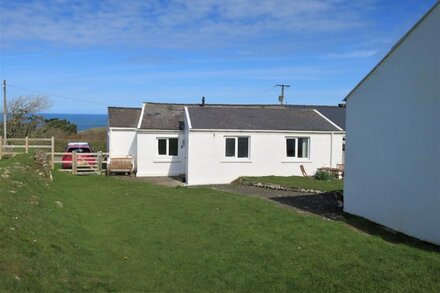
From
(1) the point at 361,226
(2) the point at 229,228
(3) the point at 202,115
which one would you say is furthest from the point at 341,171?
(2) the point at 229,228

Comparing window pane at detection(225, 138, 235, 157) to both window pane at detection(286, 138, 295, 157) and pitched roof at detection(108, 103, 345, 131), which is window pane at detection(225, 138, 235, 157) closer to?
pitched roof at detection(108, 103, 345, 131)

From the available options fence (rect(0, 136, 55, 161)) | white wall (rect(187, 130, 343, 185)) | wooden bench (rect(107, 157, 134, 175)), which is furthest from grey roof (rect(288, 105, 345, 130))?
fence (rect(0, 136, 55, 161))

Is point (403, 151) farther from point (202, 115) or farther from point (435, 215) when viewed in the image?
point (202, 115)

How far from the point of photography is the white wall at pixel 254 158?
2603cm

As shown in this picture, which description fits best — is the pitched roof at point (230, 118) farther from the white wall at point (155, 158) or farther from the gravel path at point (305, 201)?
the gravel path at point (305, 201)

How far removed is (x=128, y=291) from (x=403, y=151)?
25.5 ft

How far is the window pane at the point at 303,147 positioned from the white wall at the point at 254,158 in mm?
322

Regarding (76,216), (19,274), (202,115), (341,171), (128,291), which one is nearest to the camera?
(19,274)

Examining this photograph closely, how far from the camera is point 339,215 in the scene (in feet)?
47.3

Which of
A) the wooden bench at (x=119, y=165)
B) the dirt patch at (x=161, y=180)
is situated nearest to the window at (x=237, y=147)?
the dirt patch at (x=161, y=180)

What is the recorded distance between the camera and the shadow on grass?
34.5 ft

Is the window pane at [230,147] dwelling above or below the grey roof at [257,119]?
below

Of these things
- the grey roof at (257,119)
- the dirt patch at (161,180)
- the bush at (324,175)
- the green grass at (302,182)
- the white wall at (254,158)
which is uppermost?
the grey roof at (257,119)

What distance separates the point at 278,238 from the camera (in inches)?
410
